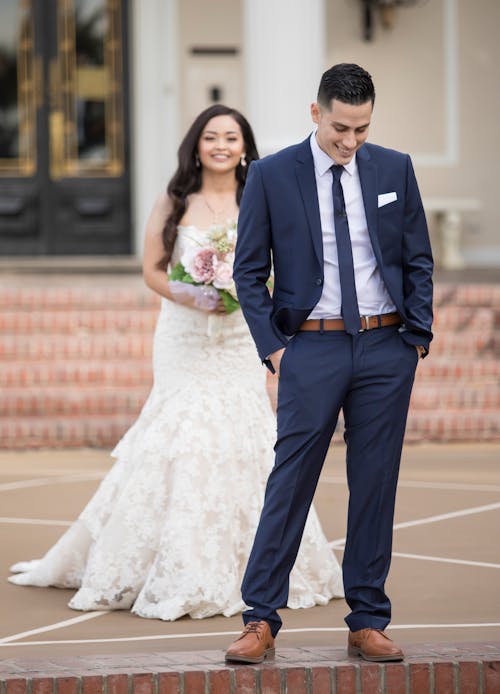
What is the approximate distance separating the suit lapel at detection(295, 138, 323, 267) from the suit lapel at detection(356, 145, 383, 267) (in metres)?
0.14

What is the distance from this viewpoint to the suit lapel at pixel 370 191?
182 inches

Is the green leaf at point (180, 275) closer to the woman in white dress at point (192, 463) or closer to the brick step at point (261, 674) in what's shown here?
the woman in white dress at point (192, 463)

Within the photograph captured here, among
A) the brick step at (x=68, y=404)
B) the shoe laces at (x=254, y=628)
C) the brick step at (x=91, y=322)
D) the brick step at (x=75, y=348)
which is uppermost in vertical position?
the brick step at (x=91, y=322)

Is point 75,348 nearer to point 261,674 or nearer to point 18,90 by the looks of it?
point 18,90

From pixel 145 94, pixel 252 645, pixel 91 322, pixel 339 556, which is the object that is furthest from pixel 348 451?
pixel 145 94

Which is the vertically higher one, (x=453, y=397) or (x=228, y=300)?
(x=228, y=300)

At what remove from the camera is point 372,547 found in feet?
15.5

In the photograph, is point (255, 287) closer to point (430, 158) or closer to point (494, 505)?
point (494, 505)

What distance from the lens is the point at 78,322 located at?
1142 cm

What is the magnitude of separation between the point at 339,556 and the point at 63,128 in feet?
28.9

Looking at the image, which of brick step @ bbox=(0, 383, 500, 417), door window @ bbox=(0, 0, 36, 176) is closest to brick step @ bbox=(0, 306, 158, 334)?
brick step @ bbox=(0, 383, 500, 417)

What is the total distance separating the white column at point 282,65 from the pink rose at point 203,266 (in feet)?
21.8

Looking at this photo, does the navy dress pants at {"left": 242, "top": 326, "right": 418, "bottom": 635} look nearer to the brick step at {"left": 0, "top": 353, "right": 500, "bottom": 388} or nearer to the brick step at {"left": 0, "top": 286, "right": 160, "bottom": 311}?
the brick step at {"left": 0, "top": 353, "right": 500, "bottom": 388}

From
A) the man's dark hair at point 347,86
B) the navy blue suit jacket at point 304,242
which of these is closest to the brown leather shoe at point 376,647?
the navy blue suit jacket at point 304,242
